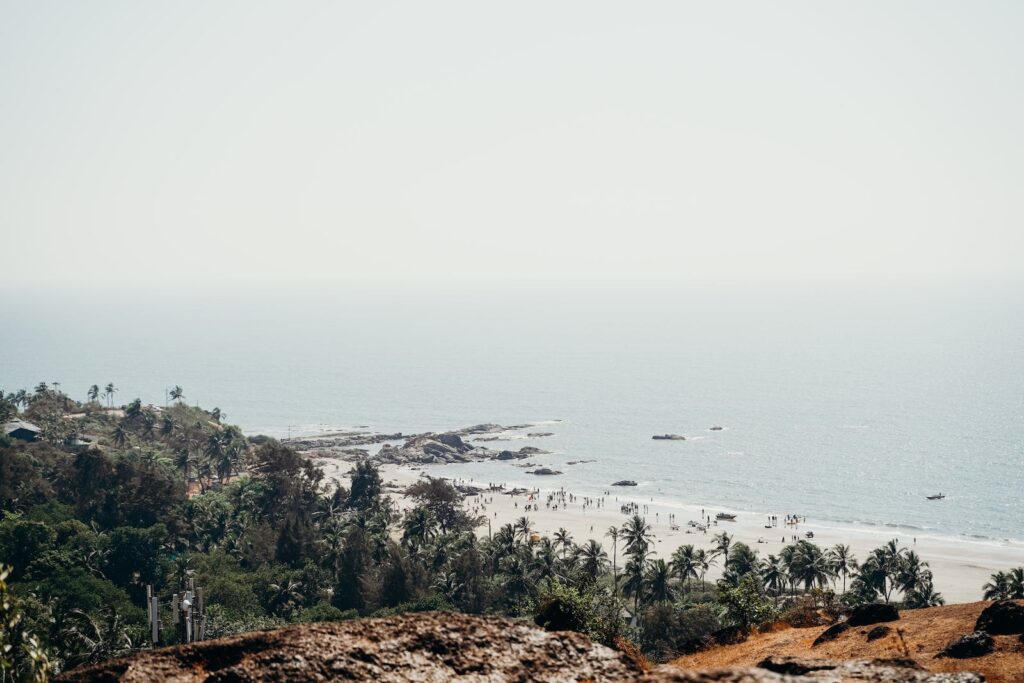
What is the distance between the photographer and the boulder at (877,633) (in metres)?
25.5

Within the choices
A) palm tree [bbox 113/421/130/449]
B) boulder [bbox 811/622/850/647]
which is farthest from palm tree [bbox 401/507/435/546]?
boulder [bbox 811/622/850/647]

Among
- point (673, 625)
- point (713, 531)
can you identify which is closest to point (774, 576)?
point (673, 625)

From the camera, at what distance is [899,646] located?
24.8m

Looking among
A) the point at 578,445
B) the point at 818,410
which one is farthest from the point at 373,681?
the point at 818,410

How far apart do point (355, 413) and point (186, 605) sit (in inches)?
6775

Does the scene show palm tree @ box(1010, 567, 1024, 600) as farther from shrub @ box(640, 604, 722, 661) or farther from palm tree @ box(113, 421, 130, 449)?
palm tree @ box(113, 421, 130, 449)

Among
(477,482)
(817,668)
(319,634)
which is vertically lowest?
(477,482)

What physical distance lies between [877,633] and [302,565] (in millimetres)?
60149

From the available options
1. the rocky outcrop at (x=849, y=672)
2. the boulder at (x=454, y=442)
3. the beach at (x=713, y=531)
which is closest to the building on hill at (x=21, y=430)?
the beach at (x=713, y=531)

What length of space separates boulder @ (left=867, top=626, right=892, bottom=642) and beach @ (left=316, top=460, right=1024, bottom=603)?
60701 mm

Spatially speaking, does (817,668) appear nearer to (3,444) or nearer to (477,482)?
(3,444)

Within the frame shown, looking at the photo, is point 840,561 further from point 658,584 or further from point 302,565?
point 302,565

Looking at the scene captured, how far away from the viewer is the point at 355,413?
641 ft

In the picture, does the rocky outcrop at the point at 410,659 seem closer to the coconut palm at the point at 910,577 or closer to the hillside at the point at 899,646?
the hillside at the point at 899,646
